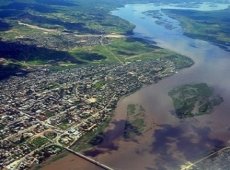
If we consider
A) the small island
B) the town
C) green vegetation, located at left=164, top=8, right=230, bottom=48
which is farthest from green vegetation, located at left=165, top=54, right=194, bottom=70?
green vegetation, located at left=164, top=8, right=230, bottom=48

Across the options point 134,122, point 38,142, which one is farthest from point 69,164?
point 134,122

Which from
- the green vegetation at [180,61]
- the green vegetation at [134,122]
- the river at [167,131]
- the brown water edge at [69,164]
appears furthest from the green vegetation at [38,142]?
the green vegetation at [180,61]

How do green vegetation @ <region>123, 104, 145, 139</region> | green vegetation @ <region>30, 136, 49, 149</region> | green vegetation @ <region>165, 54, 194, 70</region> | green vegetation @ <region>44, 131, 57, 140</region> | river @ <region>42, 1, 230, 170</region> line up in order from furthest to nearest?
1. green vegetation @ <region>165, 54, 194, 70</region>
2. green vegetation @ <region>123, 104, 145, 139</region>
3. green vegetation @ <region>44, 131, 57, 140</region>
4. green vegetation @ <region>30, 136, 49, 149</region>
5. river @ <region>42, 1, 230, 170</region>

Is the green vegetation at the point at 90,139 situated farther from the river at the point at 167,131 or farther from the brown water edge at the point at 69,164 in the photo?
the brown water edge at the point at 69,164

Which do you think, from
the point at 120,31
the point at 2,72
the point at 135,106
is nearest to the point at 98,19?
the point at 120,31

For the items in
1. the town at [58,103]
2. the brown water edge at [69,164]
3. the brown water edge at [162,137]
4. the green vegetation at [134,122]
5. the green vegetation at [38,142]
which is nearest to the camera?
the brown water edge at [69,164]

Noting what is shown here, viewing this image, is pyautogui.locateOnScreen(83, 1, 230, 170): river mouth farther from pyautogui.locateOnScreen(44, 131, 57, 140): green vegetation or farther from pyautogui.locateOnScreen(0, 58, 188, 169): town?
pyautogui.locateOnScreen(44, 131, 57, 140): green vegetation
